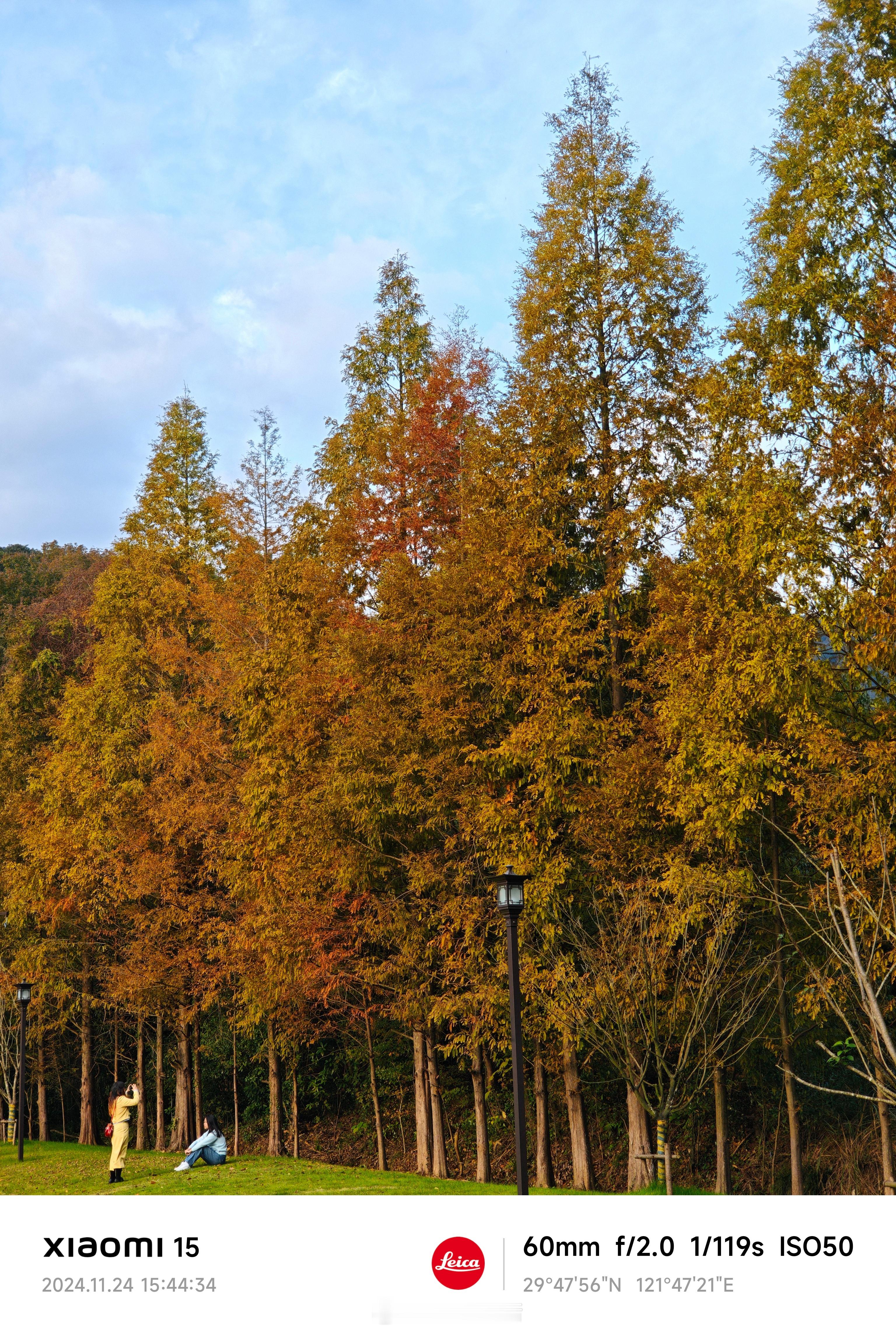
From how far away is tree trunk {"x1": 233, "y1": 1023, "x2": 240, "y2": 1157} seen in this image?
24.8m

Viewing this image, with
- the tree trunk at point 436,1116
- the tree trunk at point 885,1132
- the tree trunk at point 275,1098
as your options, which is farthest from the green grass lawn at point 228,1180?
the tree trunk at point 885,1132

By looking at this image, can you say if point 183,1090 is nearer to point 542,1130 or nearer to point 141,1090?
point 141,1090

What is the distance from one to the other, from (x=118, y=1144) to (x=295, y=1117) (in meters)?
8.23

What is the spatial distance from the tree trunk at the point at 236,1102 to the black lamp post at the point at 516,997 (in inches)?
550

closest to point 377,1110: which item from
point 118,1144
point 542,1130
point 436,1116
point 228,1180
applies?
point 436,1116

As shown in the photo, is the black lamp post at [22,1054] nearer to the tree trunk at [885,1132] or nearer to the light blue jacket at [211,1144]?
the light blue jacket at [211,1144]

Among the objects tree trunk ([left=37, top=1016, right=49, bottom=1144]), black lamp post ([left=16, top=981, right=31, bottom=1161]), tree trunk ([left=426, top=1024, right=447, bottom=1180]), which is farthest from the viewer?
tree trunk ([left=37, top=1016, right=49, bottom=1144])

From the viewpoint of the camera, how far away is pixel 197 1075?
2538 centimetres

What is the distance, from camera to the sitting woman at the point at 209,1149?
16.2 m

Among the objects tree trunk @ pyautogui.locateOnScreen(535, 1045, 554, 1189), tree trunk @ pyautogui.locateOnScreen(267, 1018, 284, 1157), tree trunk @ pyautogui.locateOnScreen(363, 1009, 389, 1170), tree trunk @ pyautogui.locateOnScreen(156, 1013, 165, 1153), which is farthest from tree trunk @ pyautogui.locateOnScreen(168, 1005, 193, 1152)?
tree trunk @ pyautogui.locateOnScreen(535, 1045, 554, 1189)

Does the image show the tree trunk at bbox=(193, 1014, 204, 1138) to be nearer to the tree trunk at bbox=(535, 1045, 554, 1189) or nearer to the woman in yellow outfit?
the woman in yellow outfit

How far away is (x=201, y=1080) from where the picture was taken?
101 ft

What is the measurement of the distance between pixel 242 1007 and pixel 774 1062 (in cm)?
1082
